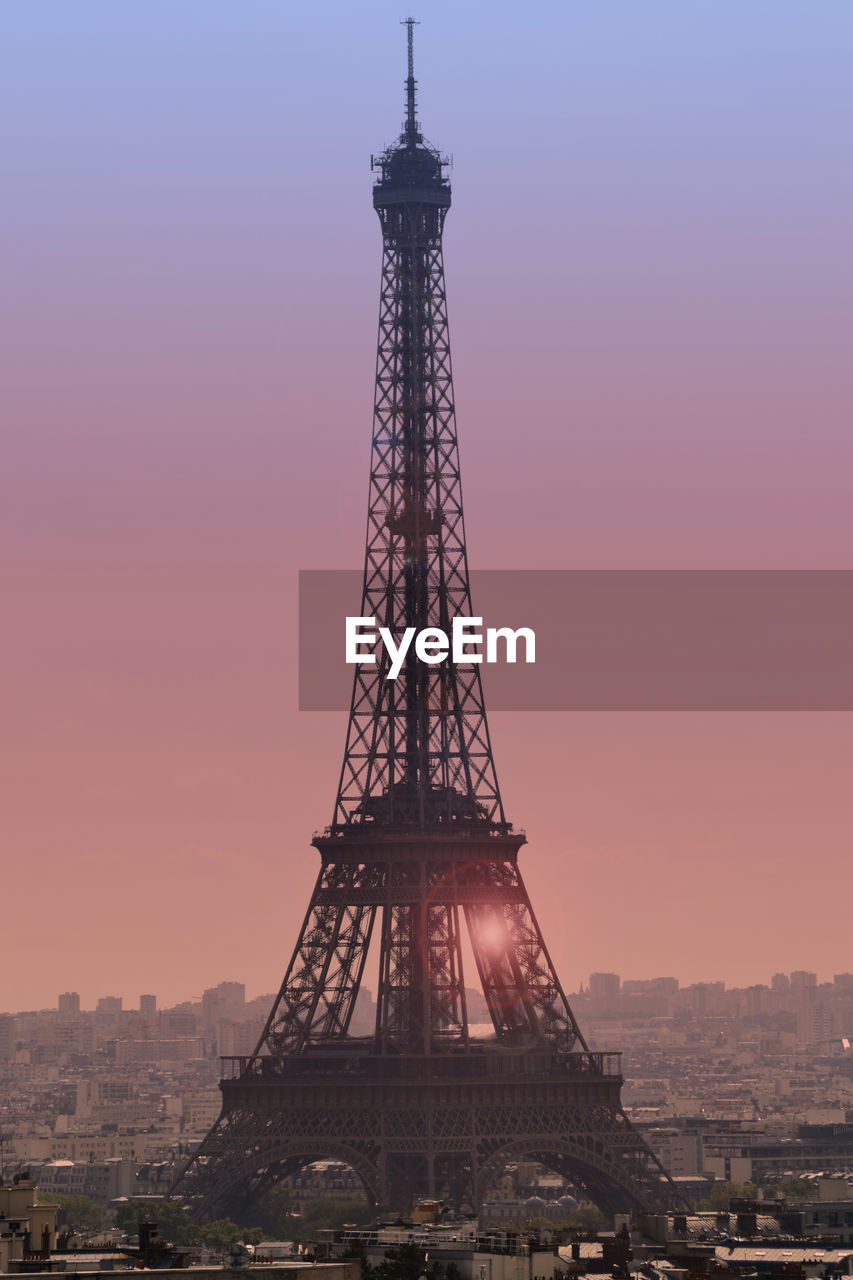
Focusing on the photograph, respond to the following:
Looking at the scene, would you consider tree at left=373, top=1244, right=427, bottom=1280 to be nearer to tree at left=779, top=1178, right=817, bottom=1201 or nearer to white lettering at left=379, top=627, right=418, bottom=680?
white lettering at left=379, top=627, right=418, bottom=680

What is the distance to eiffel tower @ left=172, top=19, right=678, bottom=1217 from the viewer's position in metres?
135

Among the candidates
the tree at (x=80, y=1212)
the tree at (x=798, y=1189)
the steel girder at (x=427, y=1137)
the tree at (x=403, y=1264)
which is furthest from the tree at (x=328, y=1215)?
the tree at (x=403, y=1264)

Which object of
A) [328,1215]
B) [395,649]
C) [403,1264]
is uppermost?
[395,649]

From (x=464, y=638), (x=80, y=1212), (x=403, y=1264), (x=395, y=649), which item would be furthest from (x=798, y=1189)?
(x=403, y=1264)

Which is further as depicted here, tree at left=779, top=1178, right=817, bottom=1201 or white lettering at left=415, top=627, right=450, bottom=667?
tree at left=779, top=1178, right=817, bottom=1201

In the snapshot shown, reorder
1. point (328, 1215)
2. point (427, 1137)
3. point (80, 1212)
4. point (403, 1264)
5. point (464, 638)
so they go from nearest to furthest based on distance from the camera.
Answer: point (403, 1264) → point (427, 1137) → point (464, 638) → point (328, 1215) → point (80, 1212)

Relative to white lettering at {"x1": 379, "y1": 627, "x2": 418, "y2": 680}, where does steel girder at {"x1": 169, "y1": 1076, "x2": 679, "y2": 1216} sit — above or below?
below

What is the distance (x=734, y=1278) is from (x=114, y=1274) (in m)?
20.0

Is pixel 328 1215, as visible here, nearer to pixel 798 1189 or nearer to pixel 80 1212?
pixel 80 1212

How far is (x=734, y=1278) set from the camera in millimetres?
85750

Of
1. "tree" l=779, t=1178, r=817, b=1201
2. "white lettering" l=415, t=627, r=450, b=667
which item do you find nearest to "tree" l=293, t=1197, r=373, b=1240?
"tree" l=779, t=1178, r=817, b=1201

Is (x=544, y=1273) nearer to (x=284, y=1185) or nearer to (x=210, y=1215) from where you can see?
(x=210, y=1215)

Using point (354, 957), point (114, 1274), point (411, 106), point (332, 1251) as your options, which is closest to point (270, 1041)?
point (354, 957)

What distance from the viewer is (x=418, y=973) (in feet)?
458
